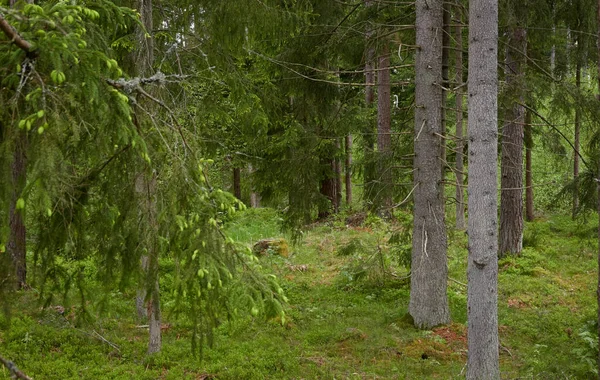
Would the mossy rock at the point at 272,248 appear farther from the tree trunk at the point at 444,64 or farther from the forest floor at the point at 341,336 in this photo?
the tree trunk at the point at 444,64

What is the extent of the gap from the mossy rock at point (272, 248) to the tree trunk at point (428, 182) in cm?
559

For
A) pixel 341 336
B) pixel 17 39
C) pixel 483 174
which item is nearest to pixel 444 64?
pixel 483 174

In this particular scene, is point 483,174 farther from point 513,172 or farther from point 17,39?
point 513,172

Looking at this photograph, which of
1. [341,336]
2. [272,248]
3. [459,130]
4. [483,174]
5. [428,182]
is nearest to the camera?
[483,174]

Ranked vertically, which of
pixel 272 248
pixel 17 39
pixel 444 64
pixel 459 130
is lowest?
pixel 272 248

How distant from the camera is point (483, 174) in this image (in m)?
6.78

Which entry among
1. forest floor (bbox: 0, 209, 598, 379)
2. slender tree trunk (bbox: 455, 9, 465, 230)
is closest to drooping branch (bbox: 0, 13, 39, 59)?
forest floor (bbox: 0, 209, 598, 379)

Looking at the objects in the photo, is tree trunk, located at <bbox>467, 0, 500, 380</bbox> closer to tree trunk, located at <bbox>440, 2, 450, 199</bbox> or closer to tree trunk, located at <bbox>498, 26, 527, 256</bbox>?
tree trunk, located at <bbox>440, 2, 450, 199</bbox>

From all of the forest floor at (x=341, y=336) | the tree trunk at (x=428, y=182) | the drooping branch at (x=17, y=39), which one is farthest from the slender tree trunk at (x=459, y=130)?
the drooping branch at (x=17, y=39)

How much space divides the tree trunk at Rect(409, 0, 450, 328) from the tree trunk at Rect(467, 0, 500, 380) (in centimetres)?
204

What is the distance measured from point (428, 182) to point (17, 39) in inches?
277

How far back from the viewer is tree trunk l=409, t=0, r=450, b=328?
357 inches

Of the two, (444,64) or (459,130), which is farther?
(459,130)

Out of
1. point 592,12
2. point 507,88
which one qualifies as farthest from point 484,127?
point 592,12
